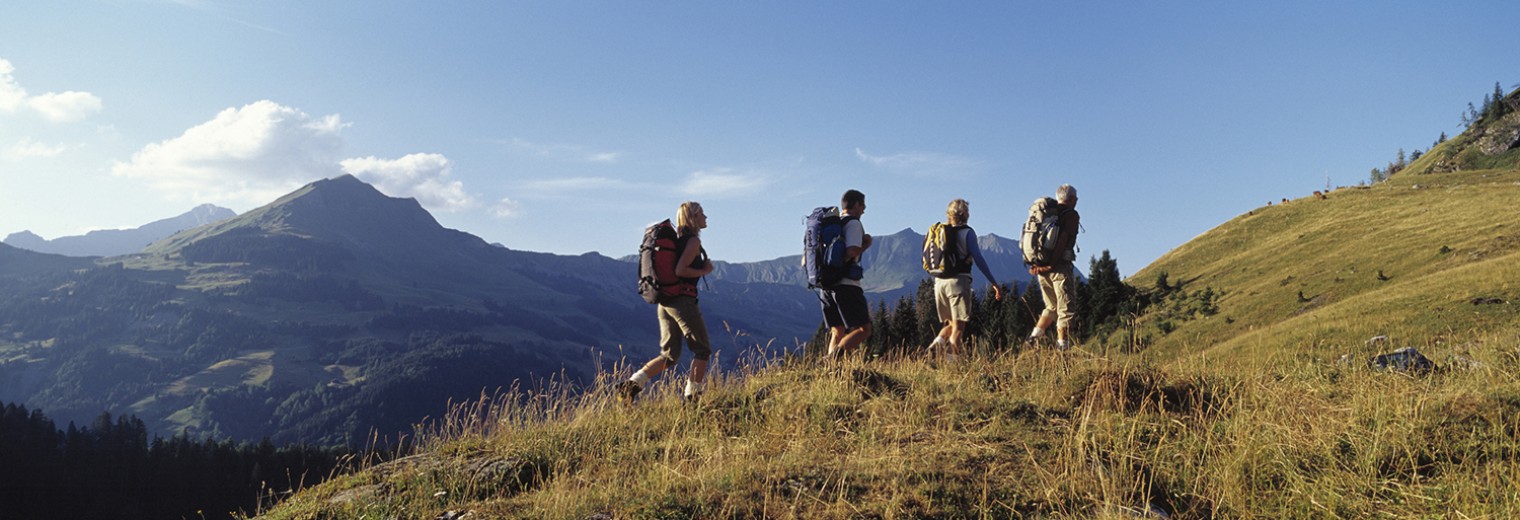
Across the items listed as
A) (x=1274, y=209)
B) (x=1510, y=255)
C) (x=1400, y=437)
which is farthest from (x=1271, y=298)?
(x=1400, y=437)

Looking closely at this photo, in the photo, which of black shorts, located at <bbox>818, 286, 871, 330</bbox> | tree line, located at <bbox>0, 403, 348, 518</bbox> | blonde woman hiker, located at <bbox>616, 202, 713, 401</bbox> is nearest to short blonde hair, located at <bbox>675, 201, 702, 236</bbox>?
blonde woman hiker, located at <bbox>616, 202, 713, 401</bbox>

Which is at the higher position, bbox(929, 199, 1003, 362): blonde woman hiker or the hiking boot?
bbox(929, 199, 1003, 362): blonde woman hiker

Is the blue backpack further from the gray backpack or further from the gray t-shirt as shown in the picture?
the gray backpack

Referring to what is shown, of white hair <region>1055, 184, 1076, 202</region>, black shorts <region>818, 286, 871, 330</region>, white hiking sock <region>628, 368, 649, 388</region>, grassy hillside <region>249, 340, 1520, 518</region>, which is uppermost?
white hair <region>1055, 184, 1076, 202</region>

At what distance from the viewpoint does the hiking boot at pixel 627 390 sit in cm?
784

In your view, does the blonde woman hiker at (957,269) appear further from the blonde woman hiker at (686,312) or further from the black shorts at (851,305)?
the blonde woman hiker at (686,312)

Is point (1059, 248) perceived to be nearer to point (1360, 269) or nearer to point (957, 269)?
point (957, 269)

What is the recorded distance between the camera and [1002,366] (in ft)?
29.0

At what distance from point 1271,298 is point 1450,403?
55.2 meters

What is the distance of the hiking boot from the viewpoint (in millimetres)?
7844

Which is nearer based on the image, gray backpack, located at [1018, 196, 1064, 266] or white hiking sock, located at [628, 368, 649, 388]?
white hiking sock, located at [628, 368, 649, 388]

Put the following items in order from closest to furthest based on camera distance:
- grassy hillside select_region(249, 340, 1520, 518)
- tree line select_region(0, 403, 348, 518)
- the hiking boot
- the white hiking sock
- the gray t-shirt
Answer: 1. grassy hillside select_region(249, 340, 1520, 518)
2. the hiking boot
3. the white hiking sock
4. the gray t-shirt
5. tree line select_region(0, 403, 348, 518)

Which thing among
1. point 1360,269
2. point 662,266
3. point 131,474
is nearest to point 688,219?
point 662,266

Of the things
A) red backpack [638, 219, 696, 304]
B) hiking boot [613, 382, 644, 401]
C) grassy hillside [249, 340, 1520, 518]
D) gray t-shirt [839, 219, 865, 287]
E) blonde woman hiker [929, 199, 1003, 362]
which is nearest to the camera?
grassy hillside [249, 340, 1520, 518]
